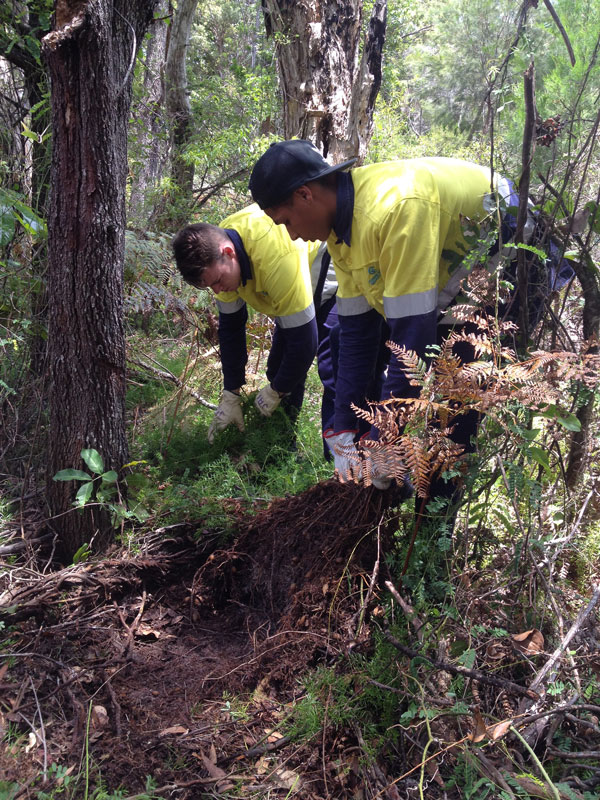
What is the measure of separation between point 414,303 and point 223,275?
4.73 ft

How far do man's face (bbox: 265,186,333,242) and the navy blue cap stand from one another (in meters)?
0.04

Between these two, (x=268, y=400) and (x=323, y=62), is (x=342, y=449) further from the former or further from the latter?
(x=323, y=62)

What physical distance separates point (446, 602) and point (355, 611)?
0.34 metres

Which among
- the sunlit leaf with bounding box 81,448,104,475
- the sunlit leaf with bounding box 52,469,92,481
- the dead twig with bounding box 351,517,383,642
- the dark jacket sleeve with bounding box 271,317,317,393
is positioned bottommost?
the dead twig with bounding box 351,517,383,642

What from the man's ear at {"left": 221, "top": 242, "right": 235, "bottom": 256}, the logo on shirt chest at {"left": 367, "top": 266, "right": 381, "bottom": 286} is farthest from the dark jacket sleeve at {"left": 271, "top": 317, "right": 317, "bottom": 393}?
the logo on shirt chest at {"left": 367, "top": 266, "right": 381, "bottom": 286}

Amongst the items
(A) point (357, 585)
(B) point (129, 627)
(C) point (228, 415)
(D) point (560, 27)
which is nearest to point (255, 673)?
(A) point (357, 585)

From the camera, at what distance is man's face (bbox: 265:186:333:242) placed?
7.44 feet

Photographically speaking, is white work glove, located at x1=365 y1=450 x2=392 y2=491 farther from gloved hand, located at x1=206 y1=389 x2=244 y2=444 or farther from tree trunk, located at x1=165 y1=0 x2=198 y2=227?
tree trunk, located at x1=165 y1=0 x2=198 y2=227

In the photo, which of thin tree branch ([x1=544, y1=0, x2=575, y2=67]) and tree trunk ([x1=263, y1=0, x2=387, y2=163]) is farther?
tree trunk ([x1=263, y1=0, x2=387, y2=163])

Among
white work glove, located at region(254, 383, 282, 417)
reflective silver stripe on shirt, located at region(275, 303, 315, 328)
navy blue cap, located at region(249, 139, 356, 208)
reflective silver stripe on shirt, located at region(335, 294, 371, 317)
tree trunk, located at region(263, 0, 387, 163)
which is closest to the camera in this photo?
navy blue cap, located at region(249, 139, 356, 208)

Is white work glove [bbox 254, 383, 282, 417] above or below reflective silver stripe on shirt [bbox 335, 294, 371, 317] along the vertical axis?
below

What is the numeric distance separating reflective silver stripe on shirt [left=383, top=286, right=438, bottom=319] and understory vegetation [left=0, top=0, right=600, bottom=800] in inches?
7.3

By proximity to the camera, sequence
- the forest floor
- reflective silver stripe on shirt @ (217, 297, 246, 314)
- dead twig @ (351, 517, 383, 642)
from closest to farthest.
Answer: the forest floor, dead twig @ (351, 517, 383, 642), reflective silver stripe on shirt @ (217, 297, 246, 314)

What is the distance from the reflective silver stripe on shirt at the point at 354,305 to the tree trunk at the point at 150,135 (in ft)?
11.9
